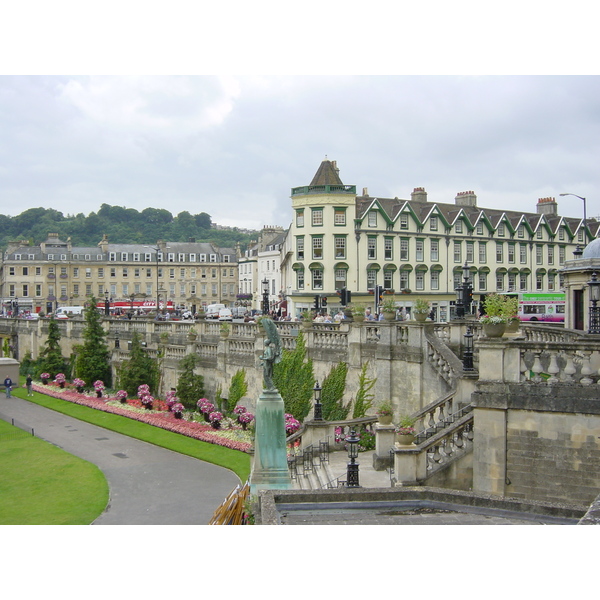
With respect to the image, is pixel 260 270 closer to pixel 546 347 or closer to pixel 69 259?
pixel 69 259

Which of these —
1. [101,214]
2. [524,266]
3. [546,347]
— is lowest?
[546,347]

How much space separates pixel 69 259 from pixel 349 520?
97.8 meters

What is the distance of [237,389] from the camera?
3241cm

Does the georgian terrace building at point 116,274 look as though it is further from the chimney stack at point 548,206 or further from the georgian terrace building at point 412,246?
the chimney stack at point 548,206

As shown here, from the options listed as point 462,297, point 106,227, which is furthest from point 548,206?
point 106,227

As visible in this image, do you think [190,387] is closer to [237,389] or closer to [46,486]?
[237,389]

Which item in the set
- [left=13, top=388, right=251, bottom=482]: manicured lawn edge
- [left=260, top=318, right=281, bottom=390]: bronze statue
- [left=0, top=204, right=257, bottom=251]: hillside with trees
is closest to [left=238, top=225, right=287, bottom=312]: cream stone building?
[left=13, top=388, right=251, bottom=482]: manicured lawn edge

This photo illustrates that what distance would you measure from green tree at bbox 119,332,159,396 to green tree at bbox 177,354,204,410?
513 cm

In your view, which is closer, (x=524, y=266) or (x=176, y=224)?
(x=524, y=266)

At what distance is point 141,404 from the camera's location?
36.8 m

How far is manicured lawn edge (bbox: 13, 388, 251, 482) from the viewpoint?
25756 millimetres

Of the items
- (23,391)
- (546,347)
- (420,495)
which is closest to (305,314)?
(546,347)

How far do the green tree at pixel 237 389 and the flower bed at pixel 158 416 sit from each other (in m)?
1.81

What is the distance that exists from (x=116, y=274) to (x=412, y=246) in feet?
190
